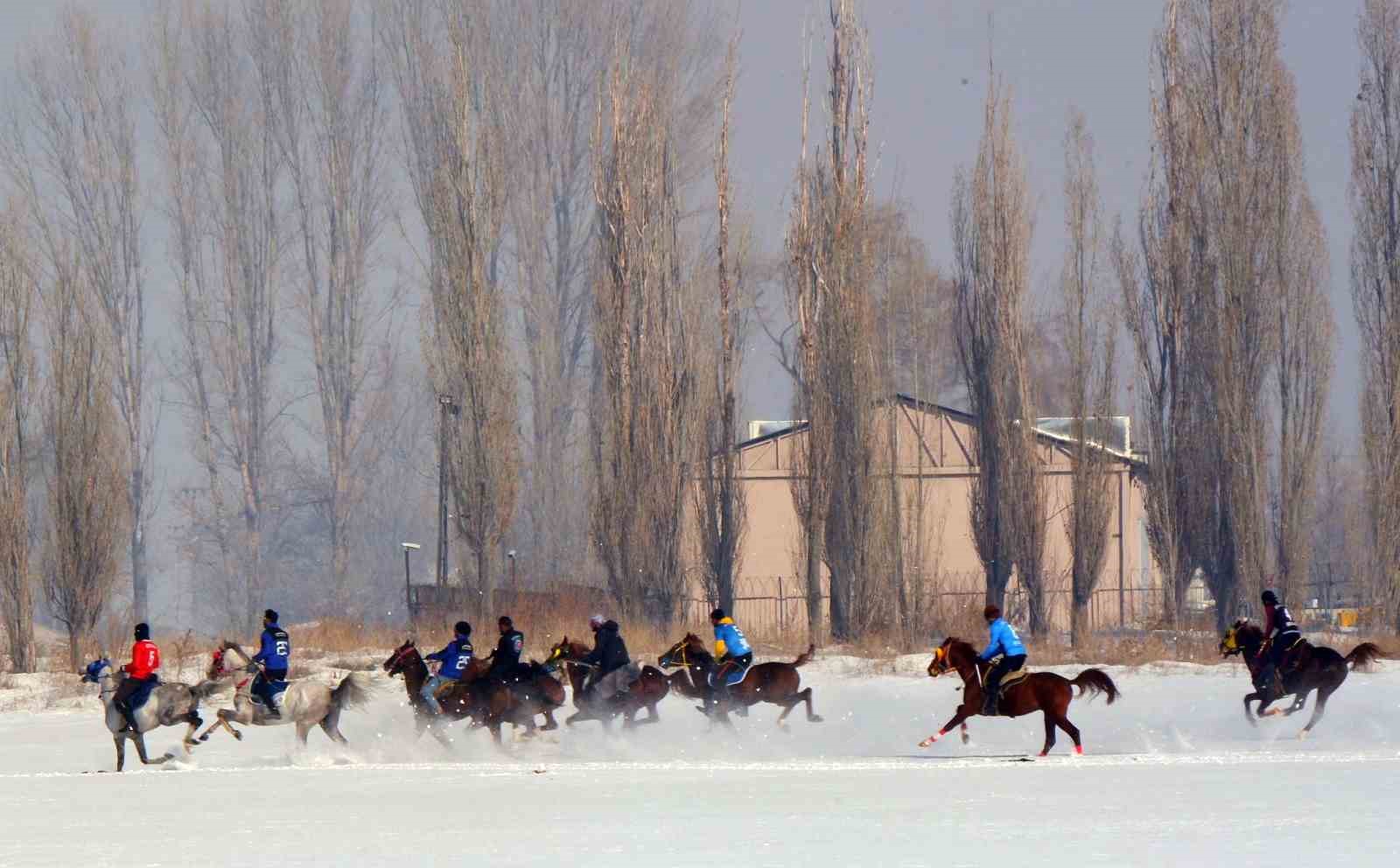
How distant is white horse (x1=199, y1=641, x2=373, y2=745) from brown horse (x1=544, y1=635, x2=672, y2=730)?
8.95ft

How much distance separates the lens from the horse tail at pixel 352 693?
19.6 meters

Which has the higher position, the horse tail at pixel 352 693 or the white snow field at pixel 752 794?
the horse tail at pixel 352 693

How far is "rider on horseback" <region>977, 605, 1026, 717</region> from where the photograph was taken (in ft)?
60.7

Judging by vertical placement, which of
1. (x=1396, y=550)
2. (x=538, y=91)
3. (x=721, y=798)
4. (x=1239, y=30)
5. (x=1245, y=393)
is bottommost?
(x=721, y=798)

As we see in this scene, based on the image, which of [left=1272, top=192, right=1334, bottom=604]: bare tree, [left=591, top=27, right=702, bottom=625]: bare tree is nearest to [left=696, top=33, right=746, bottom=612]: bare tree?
[left=591, top=27, right=702, bottom=625]: bare tree

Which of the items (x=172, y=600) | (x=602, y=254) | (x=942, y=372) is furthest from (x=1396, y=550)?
(x=172, y=600)

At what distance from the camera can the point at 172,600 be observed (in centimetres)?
9719

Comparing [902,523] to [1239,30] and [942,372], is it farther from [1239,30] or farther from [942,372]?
[942,372]

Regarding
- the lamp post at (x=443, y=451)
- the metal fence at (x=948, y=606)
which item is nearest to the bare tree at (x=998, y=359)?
the metal fence at (x=948, y=606)

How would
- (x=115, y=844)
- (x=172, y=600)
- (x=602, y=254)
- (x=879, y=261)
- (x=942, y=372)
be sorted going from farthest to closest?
(x=172, y=600)
(x=942, y=372)
(x=879, y=261)
(x=602, y=254)
(x=115, y=844)

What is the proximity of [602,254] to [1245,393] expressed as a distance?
1321cm

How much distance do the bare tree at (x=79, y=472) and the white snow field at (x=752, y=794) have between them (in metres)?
7.01

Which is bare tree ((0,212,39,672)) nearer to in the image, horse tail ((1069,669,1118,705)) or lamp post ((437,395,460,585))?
lamp post ((437,395,460,585))

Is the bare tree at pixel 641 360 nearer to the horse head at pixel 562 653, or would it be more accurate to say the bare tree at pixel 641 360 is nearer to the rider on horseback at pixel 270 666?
the horse head at pixel 562 653
